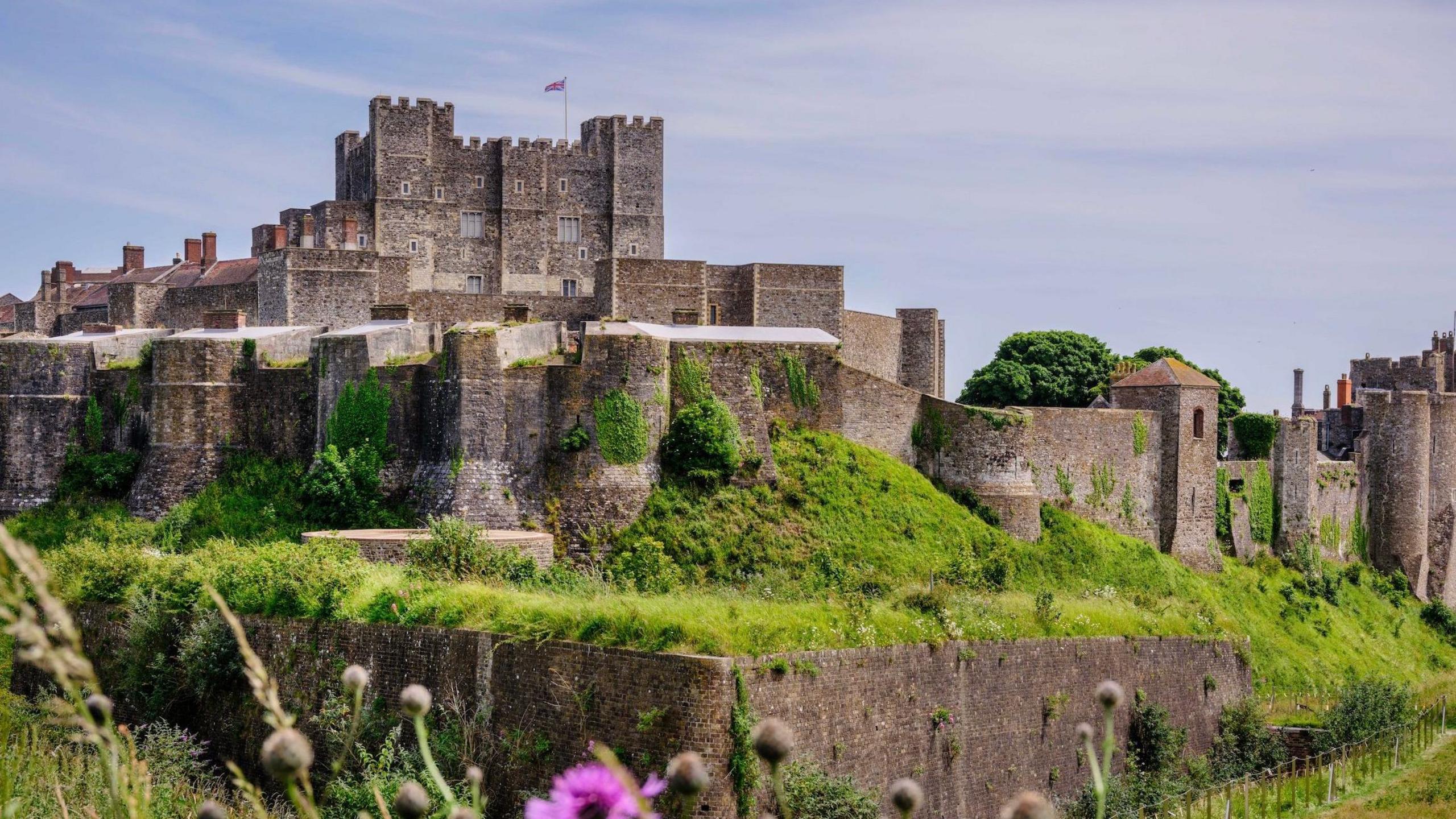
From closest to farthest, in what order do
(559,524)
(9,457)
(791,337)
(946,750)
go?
(946,750)
(559,524)
(9,457)
(791,337)

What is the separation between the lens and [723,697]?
1944 centimetres

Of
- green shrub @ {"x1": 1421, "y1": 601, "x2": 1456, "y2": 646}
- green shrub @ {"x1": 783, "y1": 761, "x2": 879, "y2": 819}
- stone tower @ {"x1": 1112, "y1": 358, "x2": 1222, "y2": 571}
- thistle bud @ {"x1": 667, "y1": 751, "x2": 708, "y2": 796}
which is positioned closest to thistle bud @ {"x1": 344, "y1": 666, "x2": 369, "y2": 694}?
thistle bud @ {"x1": 667, "y1": 751, "x2": 708, "y2": 796}

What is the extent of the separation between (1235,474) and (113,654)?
31863 millimetres

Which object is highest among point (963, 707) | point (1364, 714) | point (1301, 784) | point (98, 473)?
point (98, 473)

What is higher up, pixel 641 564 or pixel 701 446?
pixel 701 446

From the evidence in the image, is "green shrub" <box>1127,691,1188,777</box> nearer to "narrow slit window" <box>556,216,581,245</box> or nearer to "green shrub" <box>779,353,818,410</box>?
"green shrub" <box>779,353,818,410</box>

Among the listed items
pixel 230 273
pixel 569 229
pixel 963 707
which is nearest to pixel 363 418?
pixel 963 707

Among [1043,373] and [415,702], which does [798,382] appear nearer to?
[1043,373]

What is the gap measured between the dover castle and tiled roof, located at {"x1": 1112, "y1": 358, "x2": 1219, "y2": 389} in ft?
0.26

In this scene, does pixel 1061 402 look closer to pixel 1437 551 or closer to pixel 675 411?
pixel 1437 551

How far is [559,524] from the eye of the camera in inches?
1228

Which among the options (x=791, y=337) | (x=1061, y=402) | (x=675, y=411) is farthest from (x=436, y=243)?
(x=1061, y=402)

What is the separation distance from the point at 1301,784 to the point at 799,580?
10020 millimetres

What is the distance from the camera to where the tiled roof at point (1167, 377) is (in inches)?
1693
